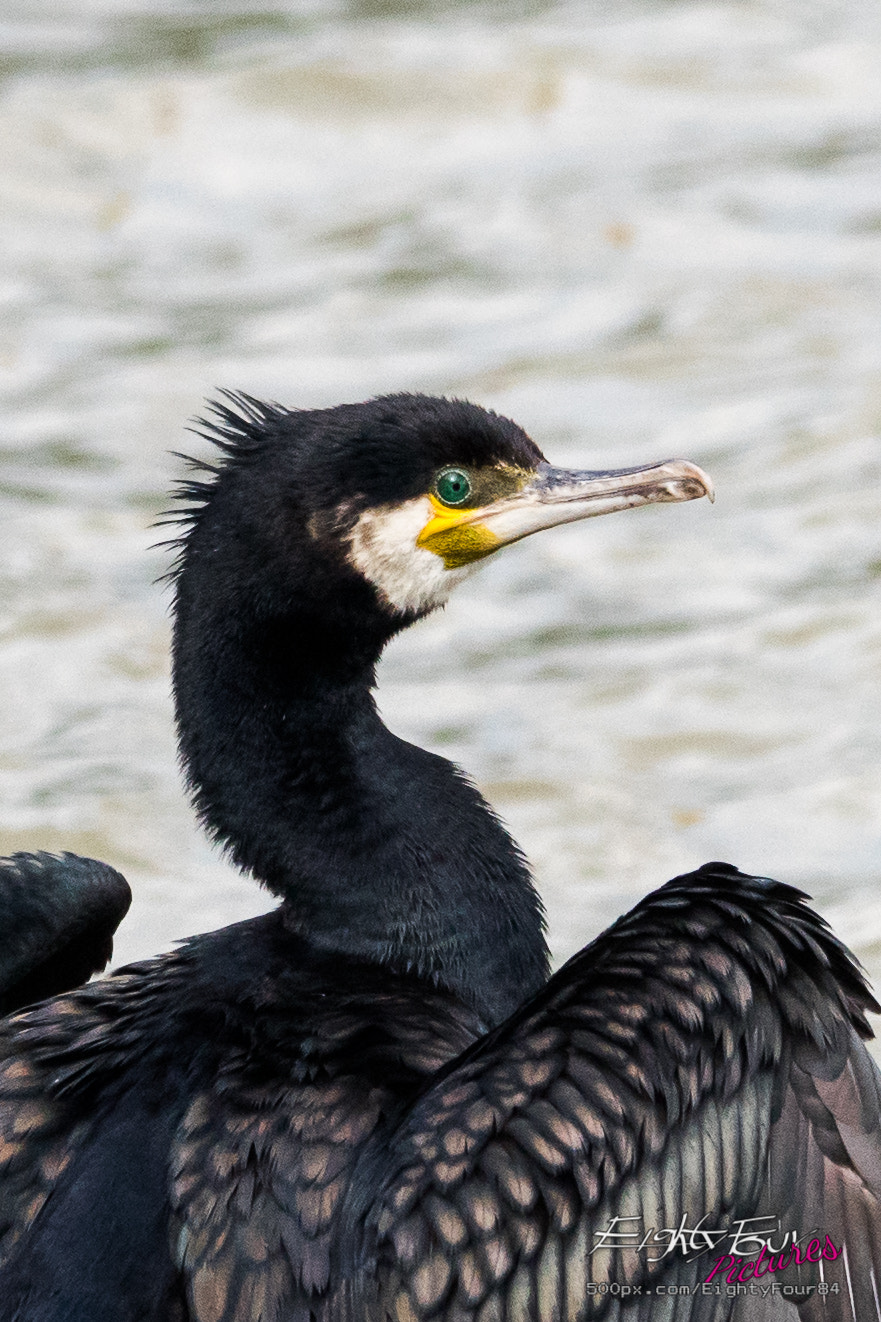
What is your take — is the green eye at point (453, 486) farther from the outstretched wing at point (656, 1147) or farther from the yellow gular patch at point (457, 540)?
the outstretched wing at point (656, 1147)

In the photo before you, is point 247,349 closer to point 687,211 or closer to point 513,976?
point 687,211

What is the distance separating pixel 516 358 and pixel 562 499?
245 inches

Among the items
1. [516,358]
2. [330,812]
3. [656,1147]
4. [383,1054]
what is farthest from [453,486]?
[516,358]

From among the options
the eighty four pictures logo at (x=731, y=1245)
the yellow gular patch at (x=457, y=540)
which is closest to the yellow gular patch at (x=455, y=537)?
the yellow gular patch at (x=457, y=540)

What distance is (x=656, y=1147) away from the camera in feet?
13.7

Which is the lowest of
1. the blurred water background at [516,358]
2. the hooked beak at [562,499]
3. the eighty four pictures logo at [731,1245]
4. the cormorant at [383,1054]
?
the eighty four pictures logo at [731,1245]

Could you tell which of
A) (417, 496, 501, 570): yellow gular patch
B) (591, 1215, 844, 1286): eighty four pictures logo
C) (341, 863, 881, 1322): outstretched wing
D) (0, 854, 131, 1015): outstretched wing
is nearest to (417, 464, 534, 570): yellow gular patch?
(417, 496, 501, 570): yellow gular patch

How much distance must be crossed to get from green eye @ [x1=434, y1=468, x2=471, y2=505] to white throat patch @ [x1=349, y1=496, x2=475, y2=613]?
4 cm

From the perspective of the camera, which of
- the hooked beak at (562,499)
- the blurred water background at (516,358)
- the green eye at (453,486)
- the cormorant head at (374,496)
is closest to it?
the cormorant head at (374,496)

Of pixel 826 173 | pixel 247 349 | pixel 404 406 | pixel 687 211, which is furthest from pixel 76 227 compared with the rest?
pixel 404 406

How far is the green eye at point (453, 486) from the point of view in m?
5.02

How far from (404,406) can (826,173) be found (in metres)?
8.64

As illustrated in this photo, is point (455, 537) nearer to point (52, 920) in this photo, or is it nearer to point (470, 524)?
point (470, 524)

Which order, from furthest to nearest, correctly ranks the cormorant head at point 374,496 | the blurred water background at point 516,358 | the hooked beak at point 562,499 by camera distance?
the blurred water background at point 516,358
the hooked beak at point 562,499
the cormorant head at point 374,496
